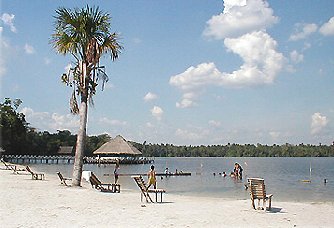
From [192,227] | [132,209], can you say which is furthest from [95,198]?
[192,227]

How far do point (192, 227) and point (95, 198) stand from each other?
6.11 meters

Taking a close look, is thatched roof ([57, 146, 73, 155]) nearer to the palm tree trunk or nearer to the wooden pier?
the wooden pier

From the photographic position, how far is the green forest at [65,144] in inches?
2755

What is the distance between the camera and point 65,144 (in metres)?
109

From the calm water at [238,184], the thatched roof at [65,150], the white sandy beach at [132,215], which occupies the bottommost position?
the calm water at [238,184]

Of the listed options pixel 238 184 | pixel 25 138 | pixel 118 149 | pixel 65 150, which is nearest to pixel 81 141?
pixel 238 184

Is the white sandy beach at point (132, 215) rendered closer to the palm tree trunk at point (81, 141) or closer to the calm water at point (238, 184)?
the palm tree trunk at point (81, 141)

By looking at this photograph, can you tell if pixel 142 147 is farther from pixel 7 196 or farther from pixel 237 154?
pixel 7 196

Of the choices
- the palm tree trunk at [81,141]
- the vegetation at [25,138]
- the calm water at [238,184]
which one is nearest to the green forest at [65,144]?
the vegetation at [25,138]

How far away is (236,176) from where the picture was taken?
138 ft

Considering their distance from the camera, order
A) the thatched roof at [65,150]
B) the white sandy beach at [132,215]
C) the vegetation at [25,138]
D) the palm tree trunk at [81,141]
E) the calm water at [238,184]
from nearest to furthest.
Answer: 1. the white sandy beach at [132,215]
2. the palm tree trunk at [81,141]
3. the calm water at [238,184]
4. the vegetation at [25,138]
5. the thatched roof at [65,150]

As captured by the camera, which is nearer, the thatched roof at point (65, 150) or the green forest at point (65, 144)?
the green forest at point (65, 144)

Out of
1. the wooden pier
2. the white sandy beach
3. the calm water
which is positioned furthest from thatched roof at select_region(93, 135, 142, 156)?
the white sandy beach

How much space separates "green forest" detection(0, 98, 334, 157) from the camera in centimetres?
6997
